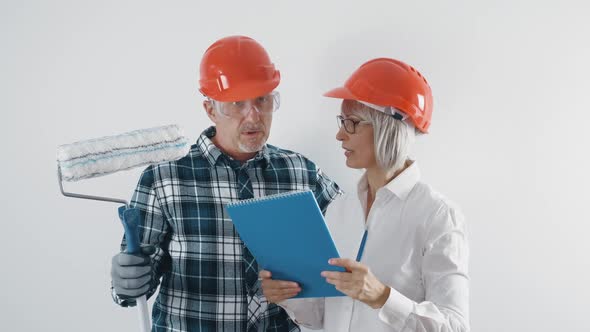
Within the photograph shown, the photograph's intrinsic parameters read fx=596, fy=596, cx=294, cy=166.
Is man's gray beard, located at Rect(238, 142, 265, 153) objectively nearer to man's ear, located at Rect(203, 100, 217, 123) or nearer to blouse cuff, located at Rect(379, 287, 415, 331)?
man's ear, located at Rect(203, 100, 217, 123)

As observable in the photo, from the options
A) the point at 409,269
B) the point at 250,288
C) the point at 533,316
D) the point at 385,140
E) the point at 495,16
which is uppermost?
the point at 495,16

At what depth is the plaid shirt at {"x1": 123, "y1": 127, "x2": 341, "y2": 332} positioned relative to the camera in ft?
5.89

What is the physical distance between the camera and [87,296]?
7.43 feet

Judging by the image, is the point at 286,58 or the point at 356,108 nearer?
the point at 356,108

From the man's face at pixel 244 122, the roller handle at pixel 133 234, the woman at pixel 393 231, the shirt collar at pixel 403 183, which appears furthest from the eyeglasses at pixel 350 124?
the roller handle at pixel 133 234

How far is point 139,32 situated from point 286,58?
1.79 ft

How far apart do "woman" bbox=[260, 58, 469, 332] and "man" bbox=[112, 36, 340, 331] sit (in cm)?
20

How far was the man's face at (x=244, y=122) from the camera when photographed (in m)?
1.77

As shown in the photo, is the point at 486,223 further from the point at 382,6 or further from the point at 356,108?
the point at 382,6

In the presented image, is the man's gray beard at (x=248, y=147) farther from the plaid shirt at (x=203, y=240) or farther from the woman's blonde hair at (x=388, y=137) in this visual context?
the woman's blonde hair at (x=388, y=137)

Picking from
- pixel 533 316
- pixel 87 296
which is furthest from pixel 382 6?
pixel 87 296

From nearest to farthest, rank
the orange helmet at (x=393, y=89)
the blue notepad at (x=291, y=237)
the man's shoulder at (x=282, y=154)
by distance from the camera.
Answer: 1. the blue notepad at (x=291, y=237)
2. the orange helmet at (x=393, y=89)
3. the man's shoulder at (x=282, y=154)

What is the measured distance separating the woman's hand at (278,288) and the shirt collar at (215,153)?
1.37 ft

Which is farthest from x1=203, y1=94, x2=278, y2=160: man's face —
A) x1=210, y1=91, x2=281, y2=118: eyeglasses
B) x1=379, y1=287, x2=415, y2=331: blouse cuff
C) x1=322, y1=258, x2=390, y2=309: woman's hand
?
x1=379, y1=287, x2=415, y2=331: blouse cuff
